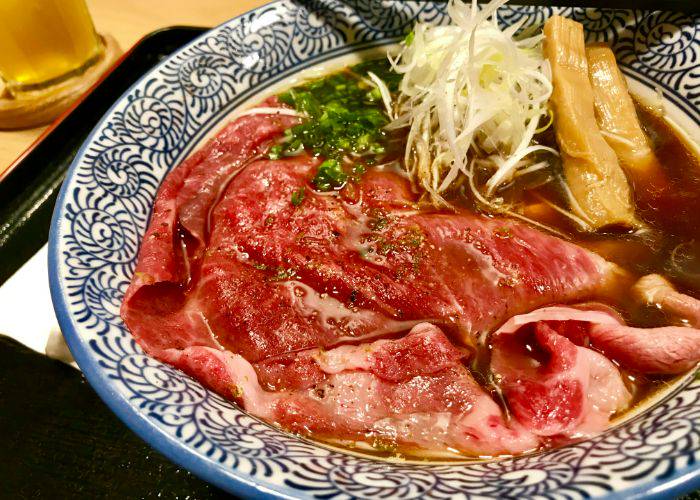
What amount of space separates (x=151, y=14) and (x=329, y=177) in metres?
2.76

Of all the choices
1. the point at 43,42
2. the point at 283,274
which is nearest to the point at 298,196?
the point at 283,274

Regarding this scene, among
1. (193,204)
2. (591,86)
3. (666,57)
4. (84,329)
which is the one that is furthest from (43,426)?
(666,57)

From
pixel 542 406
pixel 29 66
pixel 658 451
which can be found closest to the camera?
pixel 658 451

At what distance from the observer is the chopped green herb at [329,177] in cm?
250

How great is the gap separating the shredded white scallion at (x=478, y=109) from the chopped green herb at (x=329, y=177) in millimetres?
362

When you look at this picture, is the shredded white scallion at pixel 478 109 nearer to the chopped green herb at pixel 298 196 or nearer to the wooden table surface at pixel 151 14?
the chopped green herb at pixel 298 196

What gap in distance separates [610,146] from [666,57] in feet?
2.43

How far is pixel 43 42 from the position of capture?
339 centimetres

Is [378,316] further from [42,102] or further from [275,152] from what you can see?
[42,102]

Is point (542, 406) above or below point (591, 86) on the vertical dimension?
below

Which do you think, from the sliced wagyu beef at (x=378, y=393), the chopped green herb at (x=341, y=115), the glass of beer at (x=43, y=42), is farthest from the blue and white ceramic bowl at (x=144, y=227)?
the glass of beer at (x=43, y=42)

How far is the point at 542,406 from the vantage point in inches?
66.7

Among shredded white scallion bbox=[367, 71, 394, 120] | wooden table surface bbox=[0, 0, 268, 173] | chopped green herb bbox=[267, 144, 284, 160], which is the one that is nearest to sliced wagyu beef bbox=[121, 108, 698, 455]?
chopped green herb bbox=[267, 144, 284, 160]

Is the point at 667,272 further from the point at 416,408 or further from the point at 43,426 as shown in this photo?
the point at 43,426
